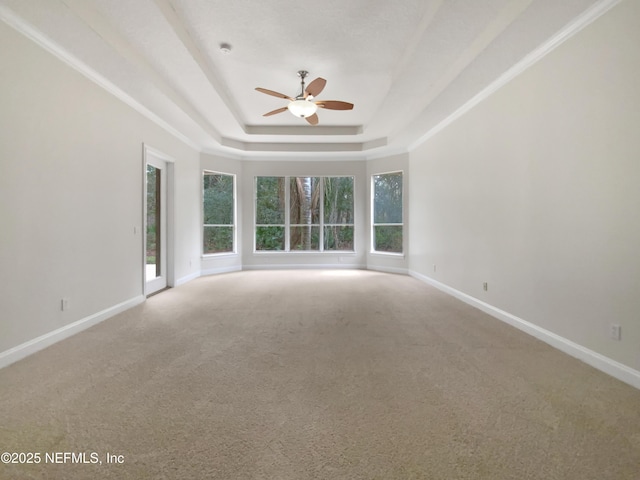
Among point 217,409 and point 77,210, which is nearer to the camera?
point 217,409

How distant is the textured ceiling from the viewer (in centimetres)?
258

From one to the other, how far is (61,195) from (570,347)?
4.73m

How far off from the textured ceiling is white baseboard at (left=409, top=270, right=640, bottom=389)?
2.57m

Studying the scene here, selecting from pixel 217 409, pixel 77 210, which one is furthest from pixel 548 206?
pixel 77 210

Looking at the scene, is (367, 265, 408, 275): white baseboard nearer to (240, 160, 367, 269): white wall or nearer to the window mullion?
(240, 160, 367, 269): white wall

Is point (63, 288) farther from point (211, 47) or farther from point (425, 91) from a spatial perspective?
point (425, 91)

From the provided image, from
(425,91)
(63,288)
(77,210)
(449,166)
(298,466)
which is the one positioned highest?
(425,91)

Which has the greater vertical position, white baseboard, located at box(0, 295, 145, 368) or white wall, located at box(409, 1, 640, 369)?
white wall, located at box(409, 1, 640, 369)

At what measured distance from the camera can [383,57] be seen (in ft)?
12.2

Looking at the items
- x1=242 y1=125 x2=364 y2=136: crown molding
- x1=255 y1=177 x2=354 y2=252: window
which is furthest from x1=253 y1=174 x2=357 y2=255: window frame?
x1=242 y1=125 x2=364 y2=136: crown molding

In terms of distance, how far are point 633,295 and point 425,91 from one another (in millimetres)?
3205

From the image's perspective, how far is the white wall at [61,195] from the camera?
8.29 feet

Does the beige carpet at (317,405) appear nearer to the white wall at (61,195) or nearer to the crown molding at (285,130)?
the white wall at (61,195)

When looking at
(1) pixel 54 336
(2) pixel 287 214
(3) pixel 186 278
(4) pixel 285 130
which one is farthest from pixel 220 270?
(1) pixel 54 336
